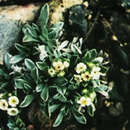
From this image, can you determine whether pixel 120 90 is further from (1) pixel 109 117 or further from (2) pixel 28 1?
(2) pixel 28 1

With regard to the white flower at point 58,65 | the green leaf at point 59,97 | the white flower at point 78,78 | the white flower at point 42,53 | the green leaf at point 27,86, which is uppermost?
the white flower at point 42,53

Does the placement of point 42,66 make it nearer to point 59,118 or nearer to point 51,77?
point 51,77

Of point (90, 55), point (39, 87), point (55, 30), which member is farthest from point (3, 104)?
point (90, 55)

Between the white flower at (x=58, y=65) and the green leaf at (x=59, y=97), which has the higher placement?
the white flower at (x=58, y=65)

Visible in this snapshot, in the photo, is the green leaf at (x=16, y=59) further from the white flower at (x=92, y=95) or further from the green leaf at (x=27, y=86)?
the white flower at (x=92, y=95)

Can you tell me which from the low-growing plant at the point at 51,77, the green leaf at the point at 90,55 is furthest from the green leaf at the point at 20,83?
the green leaf at the point at 90,55
